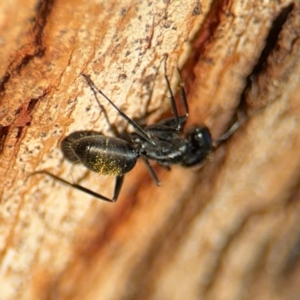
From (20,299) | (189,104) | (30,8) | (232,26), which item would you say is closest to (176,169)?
(189,104)

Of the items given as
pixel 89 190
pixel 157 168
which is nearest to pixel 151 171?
pixel 157 168

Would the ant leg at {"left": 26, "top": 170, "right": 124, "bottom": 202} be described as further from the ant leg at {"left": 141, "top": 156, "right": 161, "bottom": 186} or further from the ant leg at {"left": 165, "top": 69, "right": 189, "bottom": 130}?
the ant leg at {"left": 165, "top": 69, "right": 189, "bottom": 130}

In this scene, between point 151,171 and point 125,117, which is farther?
point 151,171

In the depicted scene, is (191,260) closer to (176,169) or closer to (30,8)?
(176,169)

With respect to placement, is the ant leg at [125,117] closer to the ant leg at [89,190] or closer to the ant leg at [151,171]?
the ant leg at [151,171]

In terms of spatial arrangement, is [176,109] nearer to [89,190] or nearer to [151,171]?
[151,171]

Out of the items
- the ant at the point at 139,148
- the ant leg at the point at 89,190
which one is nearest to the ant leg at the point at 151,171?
the ant at the point at 139,148

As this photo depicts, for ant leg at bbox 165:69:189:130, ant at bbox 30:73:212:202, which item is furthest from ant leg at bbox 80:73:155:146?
ant leg at bbox 165:69:189:130
